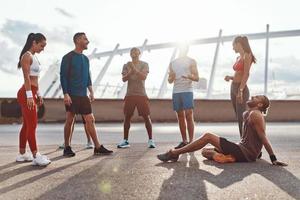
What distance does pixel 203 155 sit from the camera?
5.00m

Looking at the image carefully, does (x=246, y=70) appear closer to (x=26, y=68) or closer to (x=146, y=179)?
(x=146, y=179)

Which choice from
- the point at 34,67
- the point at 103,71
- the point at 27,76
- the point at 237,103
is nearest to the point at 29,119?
the point at 27,76

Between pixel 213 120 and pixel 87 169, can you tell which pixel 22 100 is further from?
pixel 213 120

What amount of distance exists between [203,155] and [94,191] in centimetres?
209

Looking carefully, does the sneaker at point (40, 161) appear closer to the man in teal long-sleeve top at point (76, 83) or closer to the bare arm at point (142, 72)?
the man in teal long-sleeve top at point (76, 83)

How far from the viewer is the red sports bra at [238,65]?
563 centimetres

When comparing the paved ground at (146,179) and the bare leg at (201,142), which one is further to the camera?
the bare leg at (201,142)

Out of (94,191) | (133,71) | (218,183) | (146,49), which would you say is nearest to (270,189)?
(218,183)

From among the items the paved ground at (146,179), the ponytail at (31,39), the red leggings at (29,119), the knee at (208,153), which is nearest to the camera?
the paved ground at (146,179)

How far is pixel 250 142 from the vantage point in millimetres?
4598

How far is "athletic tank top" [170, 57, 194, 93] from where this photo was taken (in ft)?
19.9

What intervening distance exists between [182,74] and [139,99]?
86 centimetres

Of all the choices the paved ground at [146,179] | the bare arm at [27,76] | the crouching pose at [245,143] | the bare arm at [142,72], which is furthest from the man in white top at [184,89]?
the bare arm at [27,76]

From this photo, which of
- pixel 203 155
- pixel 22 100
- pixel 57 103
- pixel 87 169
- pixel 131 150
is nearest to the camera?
pixel 87 169
